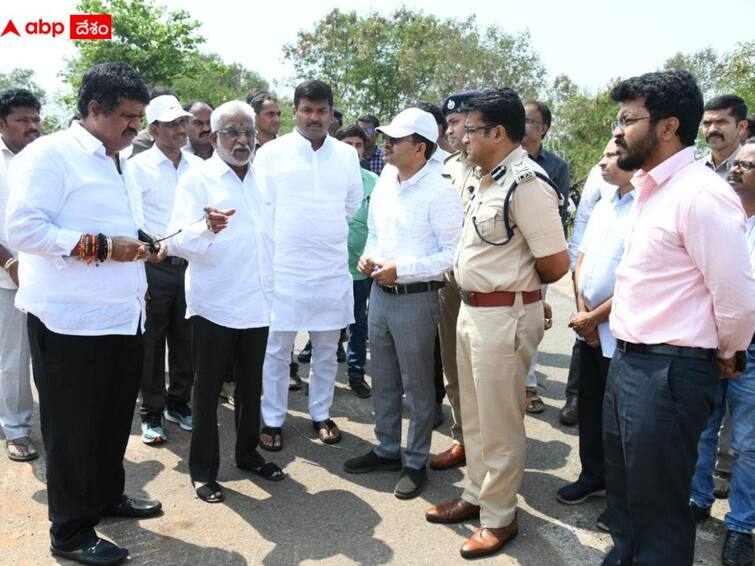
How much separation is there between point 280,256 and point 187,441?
1.42m

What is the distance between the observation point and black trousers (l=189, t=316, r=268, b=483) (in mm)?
3650

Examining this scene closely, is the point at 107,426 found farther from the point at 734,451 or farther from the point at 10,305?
the point at 734,451

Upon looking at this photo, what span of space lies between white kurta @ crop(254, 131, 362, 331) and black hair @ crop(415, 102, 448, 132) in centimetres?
70

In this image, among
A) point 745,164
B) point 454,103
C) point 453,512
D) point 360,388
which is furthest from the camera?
point 360,388

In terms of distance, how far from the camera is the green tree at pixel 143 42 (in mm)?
24359

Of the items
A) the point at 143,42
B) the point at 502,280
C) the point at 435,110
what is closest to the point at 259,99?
the point at 435,110

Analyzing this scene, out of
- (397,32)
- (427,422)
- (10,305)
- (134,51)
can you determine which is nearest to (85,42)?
(134,51)

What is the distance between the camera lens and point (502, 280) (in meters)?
3.11

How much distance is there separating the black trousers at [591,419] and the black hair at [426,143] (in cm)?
144

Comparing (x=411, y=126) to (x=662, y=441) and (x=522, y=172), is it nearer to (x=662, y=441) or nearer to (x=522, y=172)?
(x=522, y=172)

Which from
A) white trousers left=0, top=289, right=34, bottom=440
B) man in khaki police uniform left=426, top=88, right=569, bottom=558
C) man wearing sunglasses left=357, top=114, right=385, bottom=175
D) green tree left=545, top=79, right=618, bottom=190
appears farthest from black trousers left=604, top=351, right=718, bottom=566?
green tree left=545, top=79, right=618, bottom=190

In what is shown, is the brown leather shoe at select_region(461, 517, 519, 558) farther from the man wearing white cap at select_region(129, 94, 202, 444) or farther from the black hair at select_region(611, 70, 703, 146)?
the man wearing white cap at select_region(129, 94, 202, 444)

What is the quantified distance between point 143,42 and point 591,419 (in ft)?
83.0

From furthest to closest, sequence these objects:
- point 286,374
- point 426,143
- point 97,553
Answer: point 286,374, point 426,143, point 97,553
